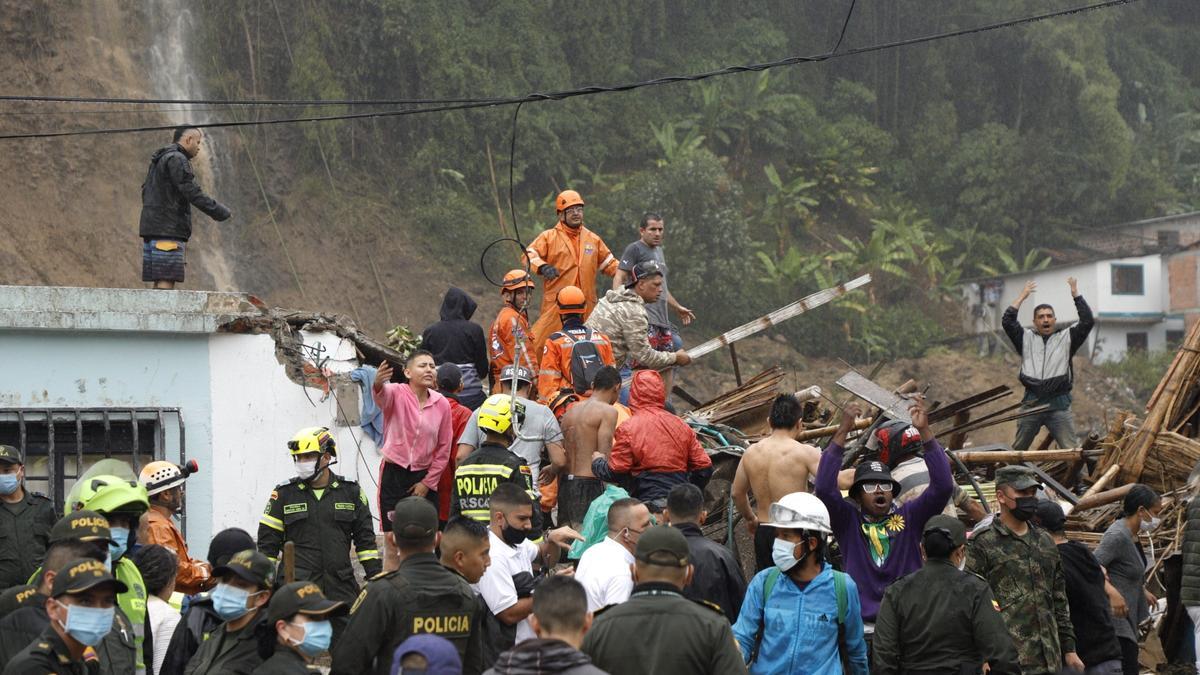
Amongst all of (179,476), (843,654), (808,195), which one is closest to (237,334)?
(179,476)

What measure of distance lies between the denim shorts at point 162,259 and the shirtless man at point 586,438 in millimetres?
4472

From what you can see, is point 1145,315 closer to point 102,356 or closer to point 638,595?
point 102,356

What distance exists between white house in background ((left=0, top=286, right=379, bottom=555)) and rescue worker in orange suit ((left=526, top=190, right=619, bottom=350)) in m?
2.46

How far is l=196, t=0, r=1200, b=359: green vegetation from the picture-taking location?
40.5m

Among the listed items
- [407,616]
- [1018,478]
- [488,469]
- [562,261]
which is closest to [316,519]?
[488,469]

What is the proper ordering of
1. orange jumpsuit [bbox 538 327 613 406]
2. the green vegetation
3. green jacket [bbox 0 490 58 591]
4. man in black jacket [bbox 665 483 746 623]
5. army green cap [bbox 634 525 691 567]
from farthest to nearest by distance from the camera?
1. the green vegetation
2. orange jumpsuit [bbox 538 327 613 406]
3. green jacket [bbox 0 490 58 591]
4. man in black jacket [bbox 665 483 746 623]
5. army green cap [bbox 634 525 691 567]

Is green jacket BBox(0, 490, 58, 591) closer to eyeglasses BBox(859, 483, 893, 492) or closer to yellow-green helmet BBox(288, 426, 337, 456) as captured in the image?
yellow-green helmet BBox(288, 426, 337, 456)

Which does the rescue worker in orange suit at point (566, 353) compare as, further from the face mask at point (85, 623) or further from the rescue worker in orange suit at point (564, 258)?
the face mask at point (85, 623)

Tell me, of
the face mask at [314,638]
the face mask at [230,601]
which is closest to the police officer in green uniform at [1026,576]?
the face mask at [314,638]

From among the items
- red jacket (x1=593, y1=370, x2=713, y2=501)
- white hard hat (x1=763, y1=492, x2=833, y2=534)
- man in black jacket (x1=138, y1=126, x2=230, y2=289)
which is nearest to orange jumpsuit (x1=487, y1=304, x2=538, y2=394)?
man in black jacket (x1=138, y1=126, x2=230, y2=289)

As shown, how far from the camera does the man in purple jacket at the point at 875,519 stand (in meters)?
7.61

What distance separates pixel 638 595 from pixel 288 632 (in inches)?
52.6

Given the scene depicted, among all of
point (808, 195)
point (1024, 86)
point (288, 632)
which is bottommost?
point (288, 632)

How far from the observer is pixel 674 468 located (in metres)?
9.52
